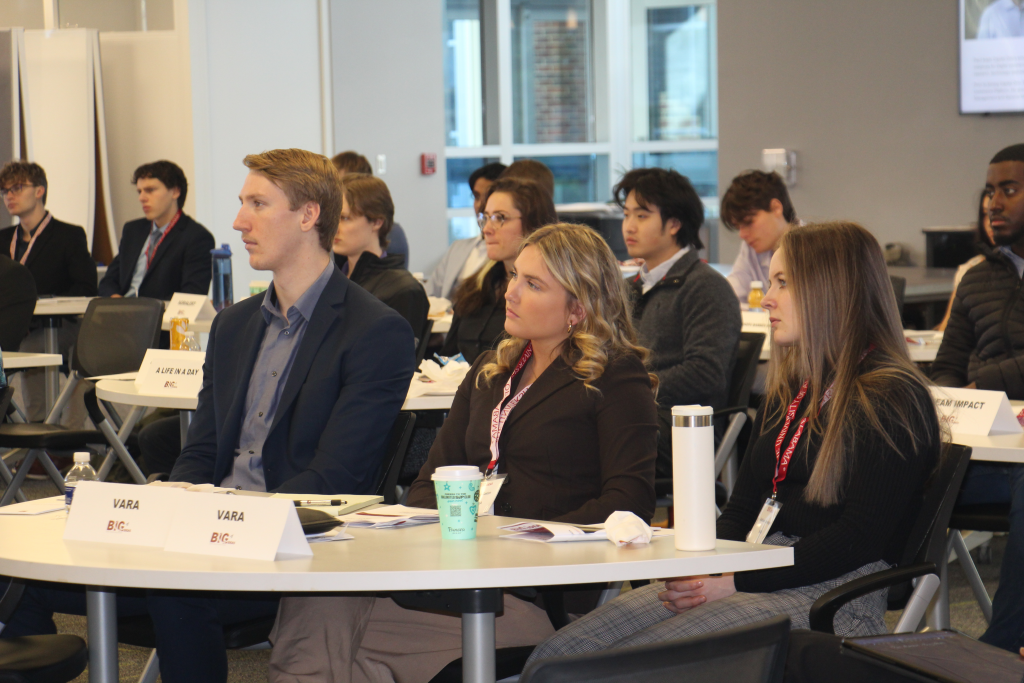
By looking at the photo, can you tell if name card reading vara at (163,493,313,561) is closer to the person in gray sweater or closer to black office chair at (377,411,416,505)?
black office chair at (377,411,416,505)

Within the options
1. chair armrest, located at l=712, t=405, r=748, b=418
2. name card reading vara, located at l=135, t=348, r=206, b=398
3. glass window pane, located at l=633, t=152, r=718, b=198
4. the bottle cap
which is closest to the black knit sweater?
the bottle cap

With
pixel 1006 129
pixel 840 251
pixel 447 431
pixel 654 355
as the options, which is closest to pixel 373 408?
pixel 447 431

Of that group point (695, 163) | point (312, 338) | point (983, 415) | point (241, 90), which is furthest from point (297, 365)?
point (695, 163)

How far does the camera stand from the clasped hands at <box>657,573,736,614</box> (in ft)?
6.55

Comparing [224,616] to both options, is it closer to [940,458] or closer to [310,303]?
[310,303]

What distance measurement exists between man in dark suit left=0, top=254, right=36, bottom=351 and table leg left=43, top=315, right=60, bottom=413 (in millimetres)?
783

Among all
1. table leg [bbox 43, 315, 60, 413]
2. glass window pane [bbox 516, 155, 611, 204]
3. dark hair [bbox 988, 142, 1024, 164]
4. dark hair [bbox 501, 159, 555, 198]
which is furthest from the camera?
glass window pane [bbox 516, 155, 611, 204]

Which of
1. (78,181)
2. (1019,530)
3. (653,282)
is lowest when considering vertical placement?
(1019,530)

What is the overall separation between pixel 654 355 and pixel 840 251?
1.71 metres

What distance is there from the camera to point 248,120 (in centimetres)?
837

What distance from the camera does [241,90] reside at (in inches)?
328

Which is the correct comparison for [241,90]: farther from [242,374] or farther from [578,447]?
[578,447]

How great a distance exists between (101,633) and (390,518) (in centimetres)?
52

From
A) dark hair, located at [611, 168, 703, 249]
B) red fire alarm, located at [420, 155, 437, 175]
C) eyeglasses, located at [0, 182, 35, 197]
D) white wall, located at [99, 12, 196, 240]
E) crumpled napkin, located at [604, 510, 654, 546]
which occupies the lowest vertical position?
crumpled napkin, located at [604, 510, 654, 546]
